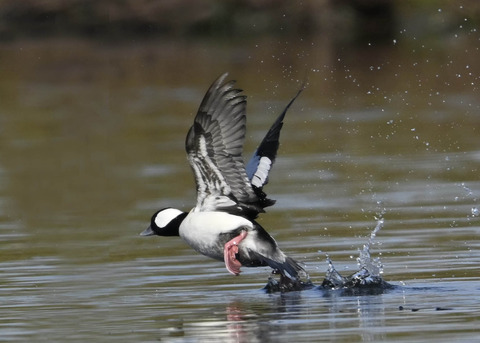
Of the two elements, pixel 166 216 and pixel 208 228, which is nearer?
pixel 208 228

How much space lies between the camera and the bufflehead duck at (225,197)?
9.41 meters

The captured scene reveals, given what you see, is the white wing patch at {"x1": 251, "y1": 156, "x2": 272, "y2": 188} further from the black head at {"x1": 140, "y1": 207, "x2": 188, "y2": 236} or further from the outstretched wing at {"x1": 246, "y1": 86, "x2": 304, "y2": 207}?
the black head at {"x1": 140, "y1": 207, "x2": 188, "y2": 236}

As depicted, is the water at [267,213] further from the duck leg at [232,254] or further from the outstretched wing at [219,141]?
the outstretched wing at [219,141]

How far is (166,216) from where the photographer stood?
34.1 feet

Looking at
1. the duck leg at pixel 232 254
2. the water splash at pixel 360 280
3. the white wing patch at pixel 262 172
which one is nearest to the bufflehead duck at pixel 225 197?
the duck leg at pixel 232 254

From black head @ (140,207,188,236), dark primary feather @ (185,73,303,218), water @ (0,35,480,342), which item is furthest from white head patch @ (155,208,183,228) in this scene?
dark primary feather @ (185,73,303,218)

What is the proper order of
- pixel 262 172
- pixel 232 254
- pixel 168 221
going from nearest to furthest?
pixel 232 254 < pixel 168 221 < pixel 262 172

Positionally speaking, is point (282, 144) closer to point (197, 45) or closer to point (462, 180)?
point (462, 180)

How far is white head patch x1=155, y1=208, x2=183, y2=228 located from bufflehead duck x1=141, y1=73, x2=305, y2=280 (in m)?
0.03

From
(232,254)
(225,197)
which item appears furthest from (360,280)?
(225,197)

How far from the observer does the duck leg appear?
965 cm

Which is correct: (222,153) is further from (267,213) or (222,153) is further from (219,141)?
(267,213)

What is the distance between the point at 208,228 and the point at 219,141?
69 cm

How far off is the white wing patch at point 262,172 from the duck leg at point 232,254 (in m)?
0.71
